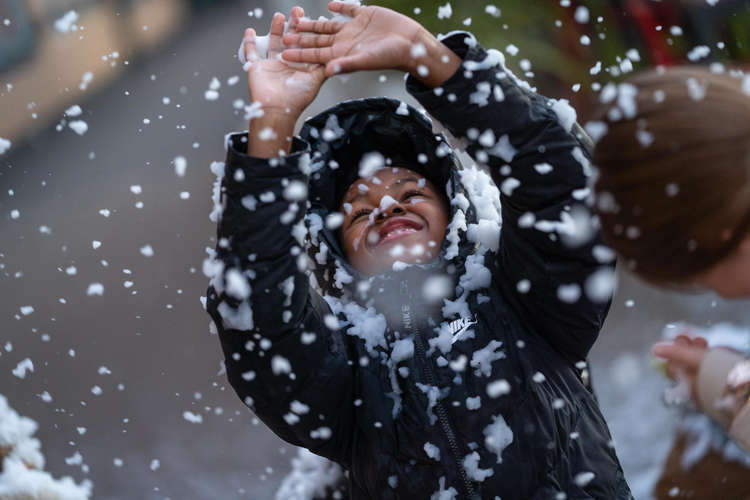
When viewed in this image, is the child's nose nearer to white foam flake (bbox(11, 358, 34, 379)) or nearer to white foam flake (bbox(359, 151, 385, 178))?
white foam flake (bbox(359, 151, 385, 178))

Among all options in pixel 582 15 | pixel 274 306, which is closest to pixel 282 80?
pixel 274 306

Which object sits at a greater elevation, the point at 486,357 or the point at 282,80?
the point at 282,80

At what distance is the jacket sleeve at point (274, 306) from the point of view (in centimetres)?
114

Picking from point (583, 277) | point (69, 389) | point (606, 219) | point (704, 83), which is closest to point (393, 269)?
point (583, 277)

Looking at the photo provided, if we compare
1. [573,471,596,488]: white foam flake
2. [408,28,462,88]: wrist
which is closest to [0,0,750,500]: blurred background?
[573,471,596,488]: white foam flake

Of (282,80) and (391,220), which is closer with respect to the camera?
(282,80)

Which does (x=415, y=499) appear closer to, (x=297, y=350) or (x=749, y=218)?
(x=297, y=350)

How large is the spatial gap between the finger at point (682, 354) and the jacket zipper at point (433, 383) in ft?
0.99

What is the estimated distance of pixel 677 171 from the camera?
89cm

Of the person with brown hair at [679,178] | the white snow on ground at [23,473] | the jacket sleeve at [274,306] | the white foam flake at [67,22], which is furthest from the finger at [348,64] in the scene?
the white foam flake at [67,22]

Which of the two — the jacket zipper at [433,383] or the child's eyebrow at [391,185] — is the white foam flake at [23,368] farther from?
the jacket zipper at [433,383]

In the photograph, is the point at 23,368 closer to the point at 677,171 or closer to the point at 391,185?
the point at 391,185

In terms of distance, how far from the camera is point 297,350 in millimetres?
1185

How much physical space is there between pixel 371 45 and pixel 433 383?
1.62 feet
